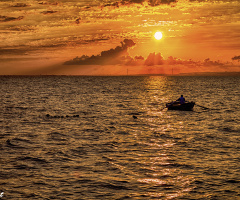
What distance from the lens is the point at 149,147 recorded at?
27469mm

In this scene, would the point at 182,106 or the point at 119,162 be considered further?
the point at 182,106

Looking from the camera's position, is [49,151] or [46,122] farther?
[46,122]

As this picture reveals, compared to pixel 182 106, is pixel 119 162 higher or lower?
lower

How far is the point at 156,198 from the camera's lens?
16.8 metres

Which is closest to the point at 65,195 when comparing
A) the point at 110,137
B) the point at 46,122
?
the point at 110,137

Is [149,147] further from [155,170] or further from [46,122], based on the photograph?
[46,122]

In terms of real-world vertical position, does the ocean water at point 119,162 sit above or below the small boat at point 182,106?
below

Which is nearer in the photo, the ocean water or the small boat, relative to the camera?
the ocean water

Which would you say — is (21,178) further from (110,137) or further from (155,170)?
(110,137)

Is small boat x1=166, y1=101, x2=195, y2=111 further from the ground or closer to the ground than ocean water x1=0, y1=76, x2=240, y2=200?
further from the ground

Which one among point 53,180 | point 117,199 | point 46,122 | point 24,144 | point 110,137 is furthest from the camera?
point 46,122

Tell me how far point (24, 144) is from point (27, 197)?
1222cm

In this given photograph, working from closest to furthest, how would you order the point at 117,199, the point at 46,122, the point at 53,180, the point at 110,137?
1. the point at 117,199
2. the point at 53,180
3. the point at 110,137
4. the point at 46,122

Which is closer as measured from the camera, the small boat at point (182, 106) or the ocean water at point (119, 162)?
the ocean water at point (119, 162)
